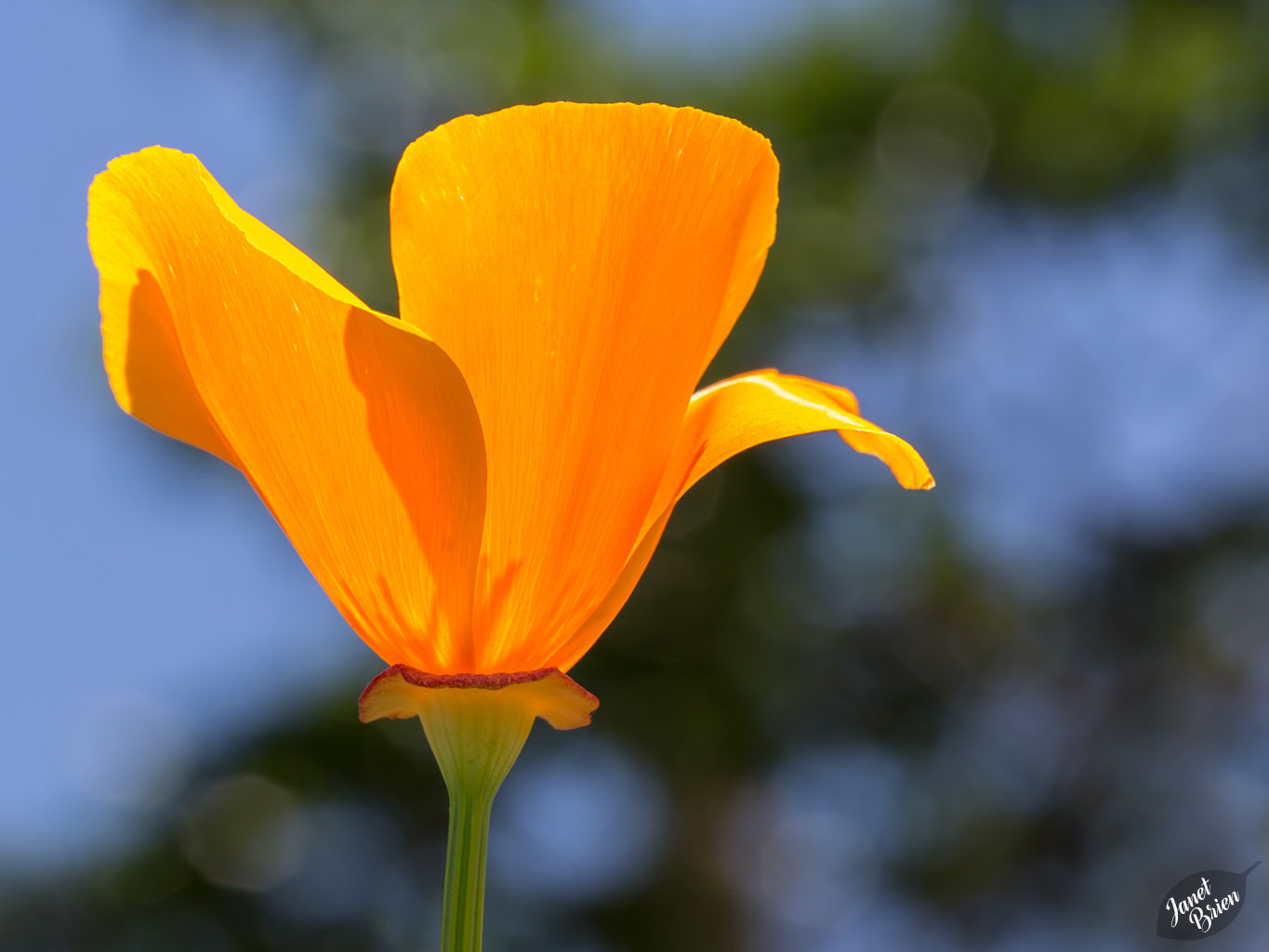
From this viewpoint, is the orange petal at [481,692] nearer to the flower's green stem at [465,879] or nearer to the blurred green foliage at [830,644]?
the flower's green stem at [465,879]

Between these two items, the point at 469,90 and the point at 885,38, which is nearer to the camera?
the point at 469,90

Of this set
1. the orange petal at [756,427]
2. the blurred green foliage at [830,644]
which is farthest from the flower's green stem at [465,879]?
the blurred green foliage at [830,644]

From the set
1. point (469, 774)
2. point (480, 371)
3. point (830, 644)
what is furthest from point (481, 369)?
point (830, 644)

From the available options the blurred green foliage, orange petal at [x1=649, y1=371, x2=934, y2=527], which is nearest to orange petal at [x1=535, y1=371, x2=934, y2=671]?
orange petal at [x1=649, y1=371, x2=934, y2=527]

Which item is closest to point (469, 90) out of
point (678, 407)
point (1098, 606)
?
point (1098, 606)

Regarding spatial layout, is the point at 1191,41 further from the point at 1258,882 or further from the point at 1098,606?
the point at 1258,882

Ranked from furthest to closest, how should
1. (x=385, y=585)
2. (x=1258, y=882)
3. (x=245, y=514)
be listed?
(x=245, y=514), (x=1258, y=882), (x=385, y=585)

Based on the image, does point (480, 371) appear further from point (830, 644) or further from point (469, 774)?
point (830, 644)

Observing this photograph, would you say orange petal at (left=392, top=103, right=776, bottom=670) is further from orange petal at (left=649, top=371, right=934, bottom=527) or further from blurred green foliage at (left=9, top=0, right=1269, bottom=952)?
blurred green foliage at (left=9, top=0, right=1269, bottom=952)
